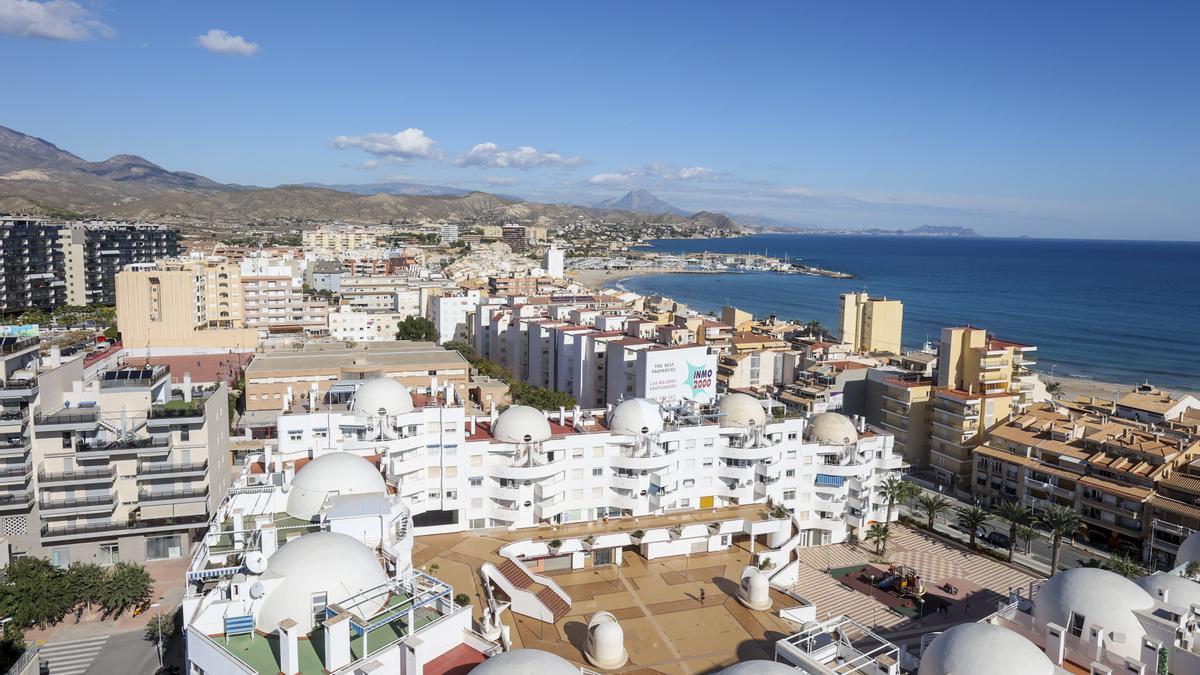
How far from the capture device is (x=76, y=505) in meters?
34.0

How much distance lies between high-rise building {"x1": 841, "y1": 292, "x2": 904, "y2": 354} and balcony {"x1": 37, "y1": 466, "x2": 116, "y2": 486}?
7074 centimetres

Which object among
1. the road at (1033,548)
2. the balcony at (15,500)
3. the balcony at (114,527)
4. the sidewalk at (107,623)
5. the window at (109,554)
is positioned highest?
the balcony at (15,500)

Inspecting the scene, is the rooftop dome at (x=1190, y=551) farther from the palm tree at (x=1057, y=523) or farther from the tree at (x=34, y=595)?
the tree at (x=34, y=595)

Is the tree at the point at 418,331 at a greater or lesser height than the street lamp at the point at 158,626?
greater

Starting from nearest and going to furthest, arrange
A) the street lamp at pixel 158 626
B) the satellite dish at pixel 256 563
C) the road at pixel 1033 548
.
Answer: the satellite dish at pixel 256 563, the street lamp at pixel 158 626, the road at pixel 1033 548

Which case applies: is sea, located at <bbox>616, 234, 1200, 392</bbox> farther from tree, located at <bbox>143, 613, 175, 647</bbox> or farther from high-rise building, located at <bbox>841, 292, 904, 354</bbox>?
tree, located at <bbox>143, 613, 175, 647</bbox>

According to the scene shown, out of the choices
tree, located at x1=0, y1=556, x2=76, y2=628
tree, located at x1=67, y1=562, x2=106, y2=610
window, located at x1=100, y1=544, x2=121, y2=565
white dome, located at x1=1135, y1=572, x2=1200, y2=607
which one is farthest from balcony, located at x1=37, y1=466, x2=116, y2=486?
white dome, located at x1=1135, y1=572, x2=1200, y2=607

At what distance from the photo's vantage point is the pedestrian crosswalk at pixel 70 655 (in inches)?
1073

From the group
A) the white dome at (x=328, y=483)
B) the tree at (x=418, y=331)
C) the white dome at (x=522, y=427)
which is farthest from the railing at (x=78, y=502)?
the tree at (x=418, y=331)

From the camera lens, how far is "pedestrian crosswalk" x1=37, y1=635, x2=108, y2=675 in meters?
27.3

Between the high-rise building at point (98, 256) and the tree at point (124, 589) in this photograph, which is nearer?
the tree at point (124, 589)

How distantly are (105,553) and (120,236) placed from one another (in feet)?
291

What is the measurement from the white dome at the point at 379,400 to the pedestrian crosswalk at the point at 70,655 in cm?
1271

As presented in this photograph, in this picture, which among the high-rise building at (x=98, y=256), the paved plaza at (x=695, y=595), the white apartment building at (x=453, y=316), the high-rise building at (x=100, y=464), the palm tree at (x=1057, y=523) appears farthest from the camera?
the high-rise building at (x=98, y=256)
